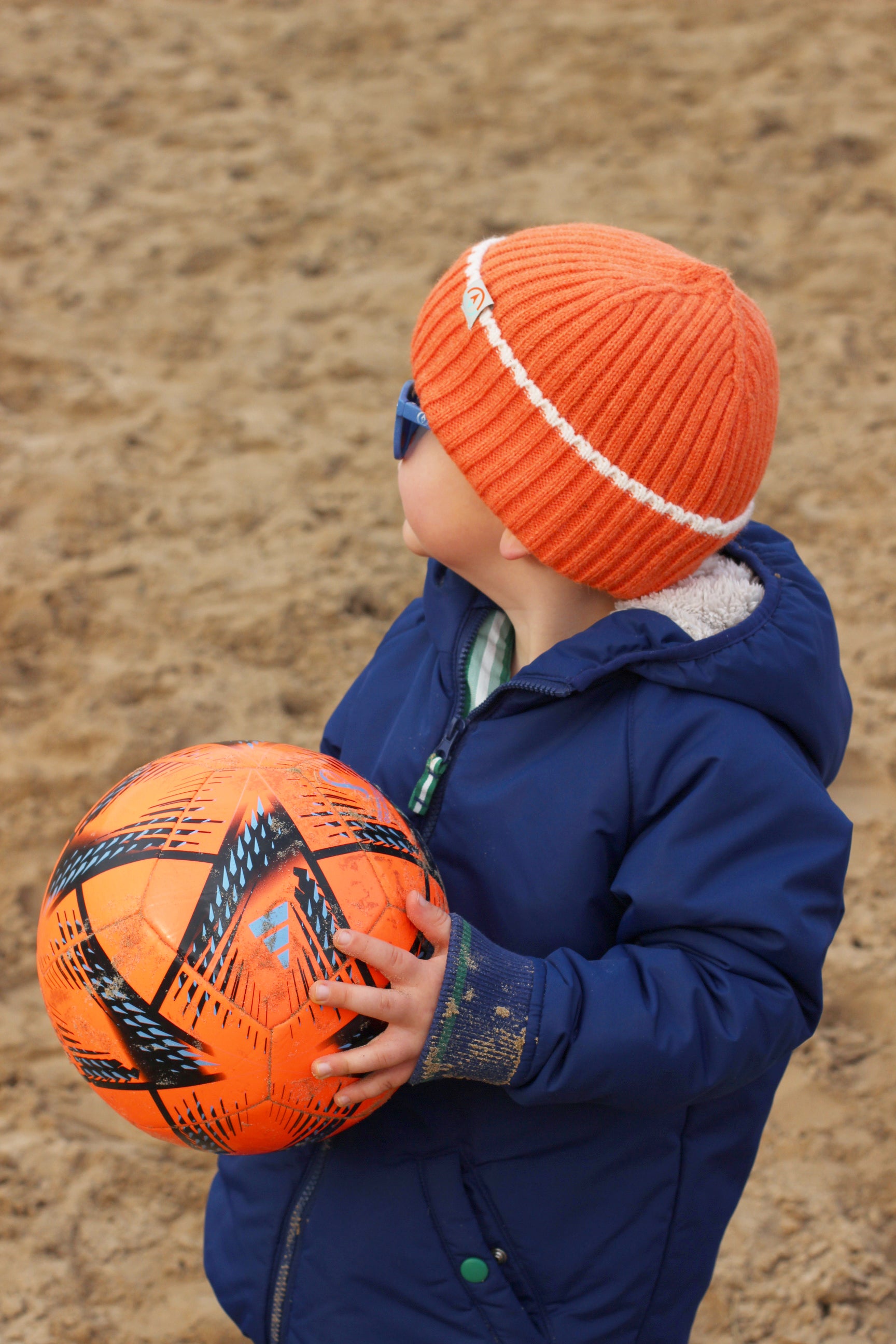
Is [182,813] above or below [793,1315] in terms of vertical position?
above

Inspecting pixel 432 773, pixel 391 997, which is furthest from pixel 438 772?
pixel 391 997

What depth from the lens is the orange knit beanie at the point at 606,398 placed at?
1345mm

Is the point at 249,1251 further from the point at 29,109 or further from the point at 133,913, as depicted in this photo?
the point at 29,109

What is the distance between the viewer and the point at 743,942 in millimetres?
1288

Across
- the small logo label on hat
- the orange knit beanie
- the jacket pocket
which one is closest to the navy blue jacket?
the jacket pocket

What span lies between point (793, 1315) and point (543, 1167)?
103cm

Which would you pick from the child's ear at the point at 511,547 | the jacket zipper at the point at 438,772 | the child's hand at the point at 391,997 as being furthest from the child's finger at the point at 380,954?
the child's ear at the point at 511,547

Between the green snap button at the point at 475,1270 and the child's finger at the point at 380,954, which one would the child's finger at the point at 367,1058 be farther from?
the green snap button at the point at 475,1270

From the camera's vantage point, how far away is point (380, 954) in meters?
1.28

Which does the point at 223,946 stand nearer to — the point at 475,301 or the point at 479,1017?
the point at 479,1017

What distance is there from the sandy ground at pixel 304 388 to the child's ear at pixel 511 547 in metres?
1.57

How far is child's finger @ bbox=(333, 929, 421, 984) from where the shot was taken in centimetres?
127

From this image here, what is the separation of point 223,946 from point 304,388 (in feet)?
10.7

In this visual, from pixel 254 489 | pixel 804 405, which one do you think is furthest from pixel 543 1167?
pixel 804 405
